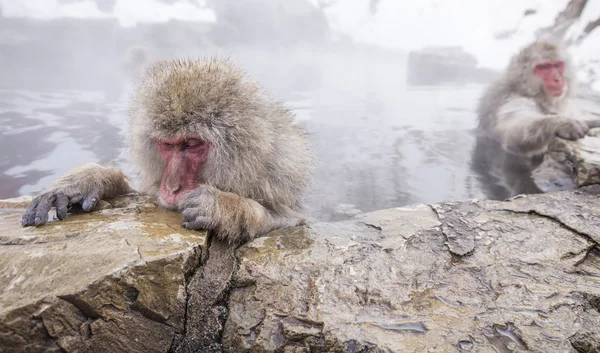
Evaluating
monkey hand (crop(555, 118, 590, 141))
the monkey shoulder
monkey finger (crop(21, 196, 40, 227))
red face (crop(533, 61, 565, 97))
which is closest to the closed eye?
monkey finger (crop(21, 196, 40, 227))

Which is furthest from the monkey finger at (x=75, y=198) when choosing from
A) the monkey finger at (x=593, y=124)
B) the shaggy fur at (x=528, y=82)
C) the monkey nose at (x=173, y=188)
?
the shaggy fur at (x=528, y=82)

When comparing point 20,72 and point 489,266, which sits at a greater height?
point 20,72

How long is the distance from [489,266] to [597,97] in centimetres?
710

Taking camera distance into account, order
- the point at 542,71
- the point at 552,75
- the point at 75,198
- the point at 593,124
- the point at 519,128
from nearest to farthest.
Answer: the point at 75,198 < the point at 593,124 < the point at 519,128 < the point at 552,75 < the point at 542,71

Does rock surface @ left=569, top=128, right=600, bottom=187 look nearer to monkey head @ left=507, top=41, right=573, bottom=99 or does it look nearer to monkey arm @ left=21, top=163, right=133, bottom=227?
monkey head @ left=507, top=41, right=573, bottom=99

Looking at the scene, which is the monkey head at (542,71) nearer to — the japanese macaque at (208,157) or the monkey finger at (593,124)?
the monkey finger at (593,124)

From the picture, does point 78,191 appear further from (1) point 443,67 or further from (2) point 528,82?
(1) point 443,67

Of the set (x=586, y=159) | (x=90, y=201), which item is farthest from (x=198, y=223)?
(x=586, y=159)

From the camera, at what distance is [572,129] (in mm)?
3611

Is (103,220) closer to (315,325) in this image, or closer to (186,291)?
(186,291)

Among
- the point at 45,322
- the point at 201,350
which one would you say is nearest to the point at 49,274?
the point at 45,322

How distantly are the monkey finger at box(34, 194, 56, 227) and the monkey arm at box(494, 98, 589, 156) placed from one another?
13.0 ft

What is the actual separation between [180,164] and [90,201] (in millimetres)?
466

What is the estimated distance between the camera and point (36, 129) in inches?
183
